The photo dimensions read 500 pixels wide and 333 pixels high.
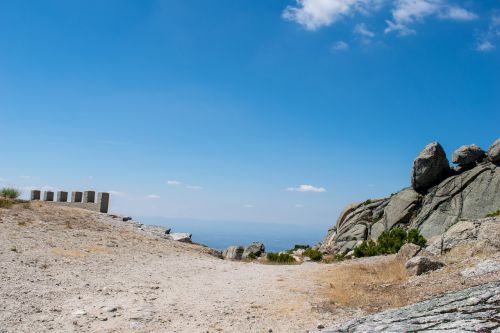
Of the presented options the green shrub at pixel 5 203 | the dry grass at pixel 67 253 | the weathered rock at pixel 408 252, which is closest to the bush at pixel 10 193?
the green shrub at pixel 5 203

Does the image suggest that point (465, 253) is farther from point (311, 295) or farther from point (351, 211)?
point (351, 211)

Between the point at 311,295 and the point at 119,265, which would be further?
the point at 119,265

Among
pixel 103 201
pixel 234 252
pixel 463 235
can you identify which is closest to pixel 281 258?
pixel 234 252

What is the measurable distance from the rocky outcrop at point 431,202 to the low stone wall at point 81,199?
22060mm

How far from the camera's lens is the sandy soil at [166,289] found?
43.4 ft

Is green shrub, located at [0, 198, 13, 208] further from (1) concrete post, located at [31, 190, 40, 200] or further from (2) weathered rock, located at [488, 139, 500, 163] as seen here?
(2) weathered rock, located at [488, 139, 500, 163]

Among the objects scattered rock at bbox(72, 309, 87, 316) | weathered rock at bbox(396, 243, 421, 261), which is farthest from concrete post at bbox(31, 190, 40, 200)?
weathered rock at bbox(396, 243, 421, 261)

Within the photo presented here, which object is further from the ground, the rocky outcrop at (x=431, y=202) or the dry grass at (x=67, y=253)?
the rocky outcrop at (x=431, y=202)

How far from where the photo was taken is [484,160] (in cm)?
4019

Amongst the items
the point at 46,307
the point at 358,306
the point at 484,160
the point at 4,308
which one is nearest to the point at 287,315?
the point at 358,306

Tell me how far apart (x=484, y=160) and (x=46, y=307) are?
38.9m

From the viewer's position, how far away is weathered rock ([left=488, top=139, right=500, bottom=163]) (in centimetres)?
3804

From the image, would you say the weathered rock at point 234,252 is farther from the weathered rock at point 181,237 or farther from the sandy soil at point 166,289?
the sandy soil at point 166,289

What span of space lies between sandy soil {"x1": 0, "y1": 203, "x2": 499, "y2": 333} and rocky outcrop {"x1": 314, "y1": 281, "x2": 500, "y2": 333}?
3022 mm
